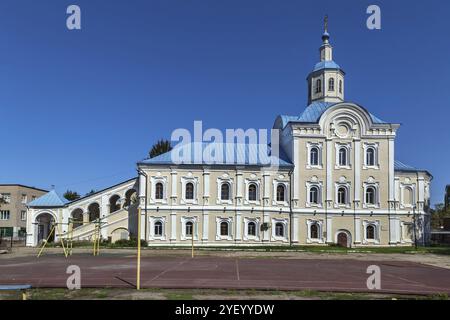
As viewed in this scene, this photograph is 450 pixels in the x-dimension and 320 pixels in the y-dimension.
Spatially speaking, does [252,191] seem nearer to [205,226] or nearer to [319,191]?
[205,226]

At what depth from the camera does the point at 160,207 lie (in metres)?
43.0

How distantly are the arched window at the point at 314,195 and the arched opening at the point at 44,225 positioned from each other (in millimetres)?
26318

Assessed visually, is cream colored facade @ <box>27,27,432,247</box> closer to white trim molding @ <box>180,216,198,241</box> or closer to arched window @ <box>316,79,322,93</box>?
white trim molding @ <box>180,216,198,241</box>

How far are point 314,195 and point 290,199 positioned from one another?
2.57 m

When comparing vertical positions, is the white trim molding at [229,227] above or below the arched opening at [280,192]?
below

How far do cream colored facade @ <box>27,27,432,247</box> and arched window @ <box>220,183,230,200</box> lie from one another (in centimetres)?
10

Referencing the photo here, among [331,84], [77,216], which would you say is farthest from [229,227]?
[331,84]

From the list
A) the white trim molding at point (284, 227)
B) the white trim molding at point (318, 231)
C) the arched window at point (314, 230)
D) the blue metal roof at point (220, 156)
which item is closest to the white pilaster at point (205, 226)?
the blue metal roof at point (220, 156)

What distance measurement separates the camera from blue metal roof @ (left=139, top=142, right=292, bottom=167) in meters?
44.1

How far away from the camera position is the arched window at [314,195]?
145 feet

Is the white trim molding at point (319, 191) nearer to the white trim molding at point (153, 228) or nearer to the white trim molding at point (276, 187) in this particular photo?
the white trim molding at point (276, 187)
